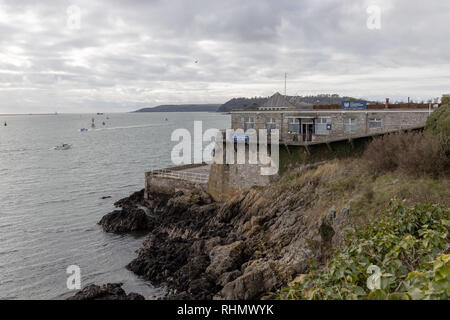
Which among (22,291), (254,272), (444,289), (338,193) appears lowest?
(22,291)

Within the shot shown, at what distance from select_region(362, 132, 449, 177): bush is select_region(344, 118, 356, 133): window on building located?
6.51 metres

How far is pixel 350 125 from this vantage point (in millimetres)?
32188

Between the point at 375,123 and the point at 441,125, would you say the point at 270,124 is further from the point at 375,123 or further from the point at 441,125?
the point at 441,125

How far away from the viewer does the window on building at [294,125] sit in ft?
114

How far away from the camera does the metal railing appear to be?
38162 millimetres

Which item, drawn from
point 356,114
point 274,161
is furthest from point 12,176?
point 356,114

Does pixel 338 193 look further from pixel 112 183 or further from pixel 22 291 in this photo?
pixel 112 183

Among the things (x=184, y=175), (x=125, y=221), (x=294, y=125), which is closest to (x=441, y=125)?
(x=294, y=125)

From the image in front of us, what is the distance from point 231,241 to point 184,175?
1567 centimetres

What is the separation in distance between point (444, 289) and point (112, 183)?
176 feet

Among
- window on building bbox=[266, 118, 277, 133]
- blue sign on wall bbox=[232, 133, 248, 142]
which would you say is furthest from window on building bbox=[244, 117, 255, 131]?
blue sign on wall bbox=[232, 133, 248, 142]

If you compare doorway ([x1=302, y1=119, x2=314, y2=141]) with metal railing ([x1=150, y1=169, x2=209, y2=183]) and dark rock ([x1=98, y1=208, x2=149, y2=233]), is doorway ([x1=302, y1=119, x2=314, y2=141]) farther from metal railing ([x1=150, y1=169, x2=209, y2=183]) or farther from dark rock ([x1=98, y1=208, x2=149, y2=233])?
dark rock ([x1=98, y1=208, x2=149, y2=233])
